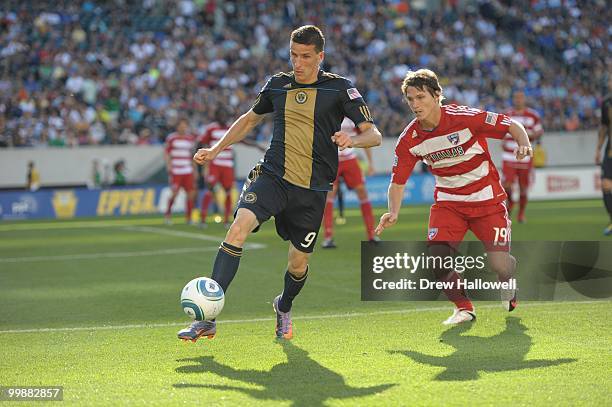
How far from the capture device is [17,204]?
86.2 ft

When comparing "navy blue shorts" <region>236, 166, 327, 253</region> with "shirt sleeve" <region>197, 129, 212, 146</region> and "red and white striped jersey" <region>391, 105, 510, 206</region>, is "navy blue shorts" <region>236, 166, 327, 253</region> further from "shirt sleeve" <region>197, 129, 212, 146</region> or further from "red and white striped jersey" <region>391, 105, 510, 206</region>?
"shirt sleeve" <region>197, 129, 212, 146</region>

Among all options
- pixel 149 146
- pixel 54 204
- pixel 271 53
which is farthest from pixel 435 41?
pixel 54 204

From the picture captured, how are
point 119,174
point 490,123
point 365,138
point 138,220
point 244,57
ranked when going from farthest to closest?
point 244,57 → point 119,174 → point 138,220 → point 490,123 → point 365,138

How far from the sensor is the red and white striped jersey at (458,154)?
307 inches

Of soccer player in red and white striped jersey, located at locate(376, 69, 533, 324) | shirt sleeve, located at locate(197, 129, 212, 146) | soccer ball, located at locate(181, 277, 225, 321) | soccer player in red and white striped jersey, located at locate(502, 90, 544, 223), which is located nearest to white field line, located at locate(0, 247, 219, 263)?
shirt sleeve, located at locate(197, 129, 212, 146)

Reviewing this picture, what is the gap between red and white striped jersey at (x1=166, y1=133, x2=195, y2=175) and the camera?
68.7 ft

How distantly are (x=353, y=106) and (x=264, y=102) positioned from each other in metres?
0.71

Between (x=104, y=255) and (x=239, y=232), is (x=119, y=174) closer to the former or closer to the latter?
(x=104, y=255)

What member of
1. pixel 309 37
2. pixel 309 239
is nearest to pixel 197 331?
pixel 309 239

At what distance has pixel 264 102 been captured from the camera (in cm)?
748

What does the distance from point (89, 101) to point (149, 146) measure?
2.21 m

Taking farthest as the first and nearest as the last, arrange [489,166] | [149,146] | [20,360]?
[149,146], [489,166], [20,360]

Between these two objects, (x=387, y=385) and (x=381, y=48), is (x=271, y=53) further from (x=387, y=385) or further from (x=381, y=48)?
(x=387, y=385)

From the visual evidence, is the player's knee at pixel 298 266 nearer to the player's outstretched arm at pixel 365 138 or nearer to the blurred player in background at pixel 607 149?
the player's outstretched arm at pixel 365 138
